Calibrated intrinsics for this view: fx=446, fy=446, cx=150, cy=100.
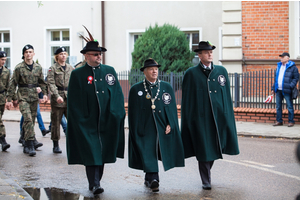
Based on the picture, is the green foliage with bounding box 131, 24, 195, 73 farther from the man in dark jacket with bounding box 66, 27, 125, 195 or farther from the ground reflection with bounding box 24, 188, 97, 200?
the ground reflection with bounding box 24, 188, 97, 200

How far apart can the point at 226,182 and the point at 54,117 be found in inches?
147

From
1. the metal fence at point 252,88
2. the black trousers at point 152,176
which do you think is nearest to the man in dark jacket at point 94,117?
the black trousers at point 152,176

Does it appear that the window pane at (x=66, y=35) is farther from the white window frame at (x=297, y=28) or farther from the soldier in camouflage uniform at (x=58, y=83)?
the soldier in camouflage uniform at (x=58, y=83)

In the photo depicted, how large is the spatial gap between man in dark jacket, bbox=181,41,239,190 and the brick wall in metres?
8.78

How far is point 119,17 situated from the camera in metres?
18.9

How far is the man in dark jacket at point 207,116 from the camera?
600 centimetres

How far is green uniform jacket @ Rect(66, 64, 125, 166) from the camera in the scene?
226 inches

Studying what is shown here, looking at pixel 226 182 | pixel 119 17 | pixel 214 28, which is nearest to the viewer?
pixel 226 182

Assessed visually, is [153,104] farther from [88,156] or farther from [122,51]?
[122,51]

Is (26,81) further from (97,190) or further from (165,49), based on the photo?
(165,49)

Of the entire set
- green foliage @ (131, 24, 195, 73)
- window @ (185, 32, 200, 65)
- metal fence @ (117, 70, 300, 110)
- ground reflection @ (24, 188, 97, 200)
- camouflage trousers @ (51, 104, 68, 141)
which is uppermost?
window @ (185, 32, 200, 65)

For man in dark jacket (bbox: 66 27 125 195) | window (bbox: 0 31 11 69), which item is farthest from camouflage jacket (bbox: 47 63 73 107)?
window (bbox: 0 31 11 69)

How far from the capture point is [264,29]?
1452 cm

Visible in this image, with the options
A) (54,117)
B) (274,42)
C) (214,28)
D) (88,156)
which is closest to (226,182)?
Result: (88,156)
